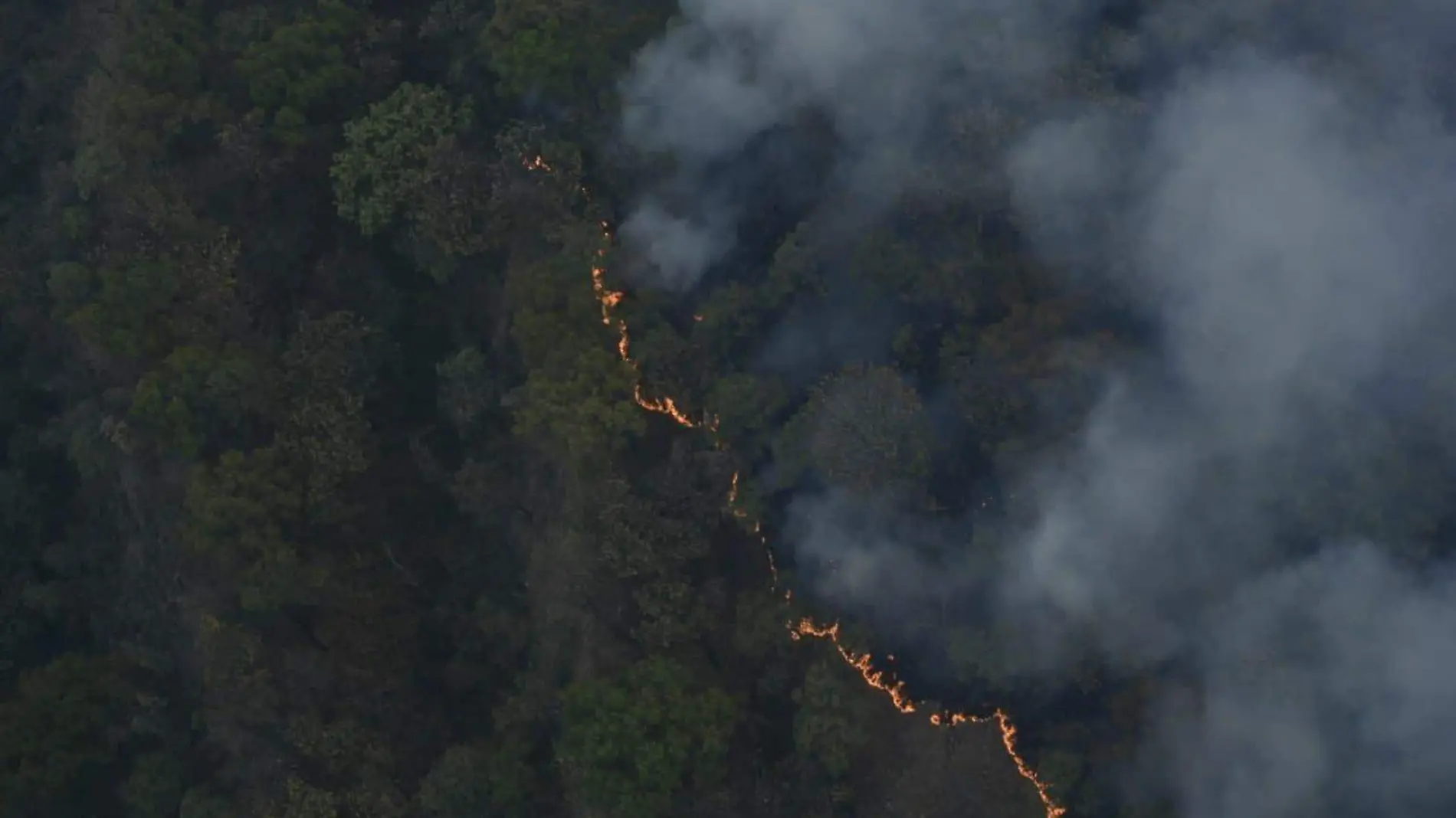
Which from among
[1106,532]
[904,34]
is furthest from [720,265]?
[1106,532]

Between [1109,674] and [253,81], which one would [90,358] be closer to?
[253,81]

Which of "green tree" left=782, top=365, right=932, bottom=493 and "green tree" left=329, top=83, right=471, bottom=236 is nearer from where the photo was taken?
"green tree" left=782, top=365, right=932, bottom=493

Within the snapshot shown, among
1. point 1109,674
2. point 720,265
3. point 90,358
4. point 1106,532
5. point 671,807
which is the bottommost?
point 671,807

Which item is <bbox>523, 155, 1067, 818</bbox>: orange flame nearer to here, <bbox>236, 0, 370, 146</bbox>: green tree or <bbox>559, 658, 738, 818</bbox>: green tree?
<bbox>559, 658, 738, 818</bbox>: green tree

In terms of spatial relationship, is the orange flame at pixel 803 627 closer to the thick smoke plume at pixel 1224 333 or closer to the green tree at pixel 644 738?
the thick smoke plume at pixel 1224 333

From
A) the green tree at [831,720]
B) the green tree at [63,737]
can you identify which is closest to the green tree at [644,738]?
the green tree at [831,720]

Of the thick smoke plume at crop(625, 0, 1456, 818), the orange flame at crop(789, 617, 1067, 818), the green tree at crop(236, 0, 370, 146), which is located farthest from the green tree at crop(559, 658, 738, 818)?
the green tree at crop(236, 0, 370, 146)

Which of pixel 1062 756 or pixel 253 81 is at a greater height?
pixel 253 81
